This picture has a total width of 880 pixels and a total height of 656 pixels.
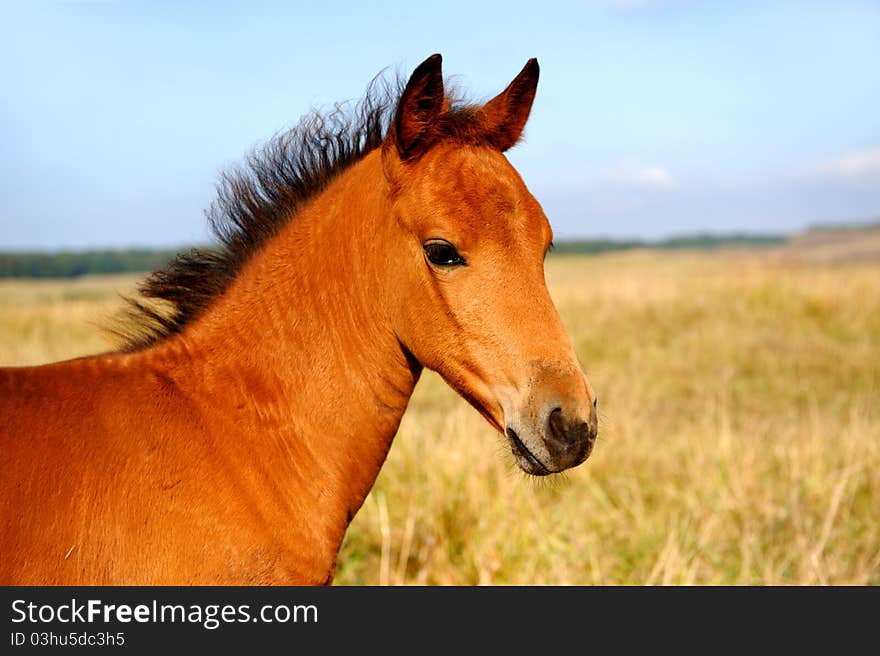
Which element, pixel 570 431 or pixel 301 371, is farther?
pixel 301 371

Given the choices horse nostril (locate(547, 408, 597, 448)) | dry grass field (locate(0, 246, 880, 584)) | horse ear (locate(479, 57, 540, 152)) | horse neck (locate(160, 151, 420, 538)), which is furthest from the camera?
dry grass field (locate(0, 246, 880, 584))

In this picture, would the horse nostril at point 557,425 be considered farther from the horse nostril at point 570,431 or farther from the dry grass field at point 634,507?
the dry grass field at point 634,507

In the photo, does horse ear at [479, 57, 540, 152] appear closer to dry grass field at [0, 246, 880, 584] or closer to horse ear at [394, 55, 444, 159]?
horse ear at [394, 55, 444, 159]

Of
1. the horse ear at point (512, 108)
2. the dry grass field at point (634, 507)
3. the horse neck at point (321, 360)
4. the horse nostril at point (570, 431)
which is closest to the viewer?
the horse nostril at point (570, 431)

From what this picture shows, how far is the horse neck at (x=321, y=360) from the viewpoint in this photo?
2.78m

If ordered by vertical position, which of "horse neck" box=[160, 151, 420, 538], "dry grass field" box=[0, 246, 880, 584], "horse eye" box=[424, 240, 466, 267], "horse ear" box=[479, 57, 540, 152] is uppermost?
"horse ear" box=[479, 57, 540, 152]

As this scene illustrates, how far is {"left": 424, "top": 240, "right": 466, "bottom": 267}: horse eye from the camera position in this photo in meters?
2.56

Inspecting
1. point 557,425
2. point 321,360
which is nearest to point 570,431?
point 557,425

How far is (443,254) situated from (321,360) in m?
0.63

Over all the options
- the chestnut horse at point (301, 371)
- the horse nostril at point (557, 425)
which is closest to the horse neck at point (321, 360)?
the chestnut horse at point (301, 371)

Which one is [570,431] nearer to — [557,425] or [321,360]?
[557,425]

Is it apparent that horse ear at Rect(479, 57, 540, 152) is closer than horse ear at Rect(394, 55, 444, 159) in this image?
No

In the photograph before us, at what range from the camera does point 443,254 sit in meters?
2.57

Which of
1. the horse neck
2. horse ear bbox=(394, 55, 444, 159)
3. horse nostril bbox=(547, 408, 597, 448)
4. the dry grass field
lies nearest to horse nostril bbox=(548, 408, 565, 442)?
horse nostril bbox=(547, 408, 597, 448)
